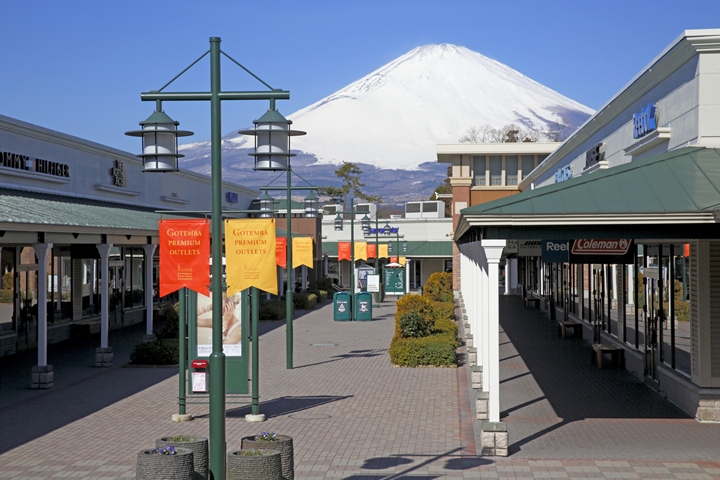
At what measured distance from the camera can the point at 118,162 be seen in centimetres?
3216

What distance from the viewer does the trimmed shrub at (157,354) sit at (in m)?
22.8

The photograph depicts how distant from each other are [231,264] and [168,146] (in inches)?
215

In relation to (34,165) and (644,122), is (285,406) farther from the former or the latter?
(34,165)

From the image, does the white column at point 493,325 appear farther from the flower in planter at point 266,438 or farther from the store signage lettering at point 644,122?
the store signage lettering at point 644,122

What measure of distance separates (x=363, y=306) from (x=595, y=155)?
17.1 metres

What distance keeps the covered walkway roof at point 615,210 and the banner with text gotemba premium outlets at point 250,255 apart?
4127 mm

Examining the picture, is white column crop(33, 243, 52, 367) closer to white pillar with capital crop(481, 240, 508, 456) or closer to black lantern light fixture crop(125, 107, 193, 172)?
black lantern light fixture crop(125, 107, 193, 172)

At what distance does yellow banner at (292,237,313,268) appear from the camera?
36.4m

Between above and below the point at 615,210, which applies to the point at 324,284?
below

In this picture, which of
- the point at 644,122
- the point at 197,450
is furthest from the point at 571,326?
the point at 197,450

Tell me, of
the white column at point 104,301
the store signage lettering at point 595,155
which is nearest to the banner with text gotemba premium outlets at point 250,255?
the white column at point 104,301

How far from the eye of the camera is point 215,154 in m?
9.52

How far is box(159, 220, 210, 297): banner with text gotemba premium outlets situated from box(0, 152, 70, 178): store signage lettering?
1127 cm

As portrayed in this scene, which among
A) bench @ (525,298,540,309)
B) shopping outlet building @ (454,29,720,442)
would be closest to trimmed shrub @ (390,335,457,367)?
shopping outlet building @ (454,29,720,442)
